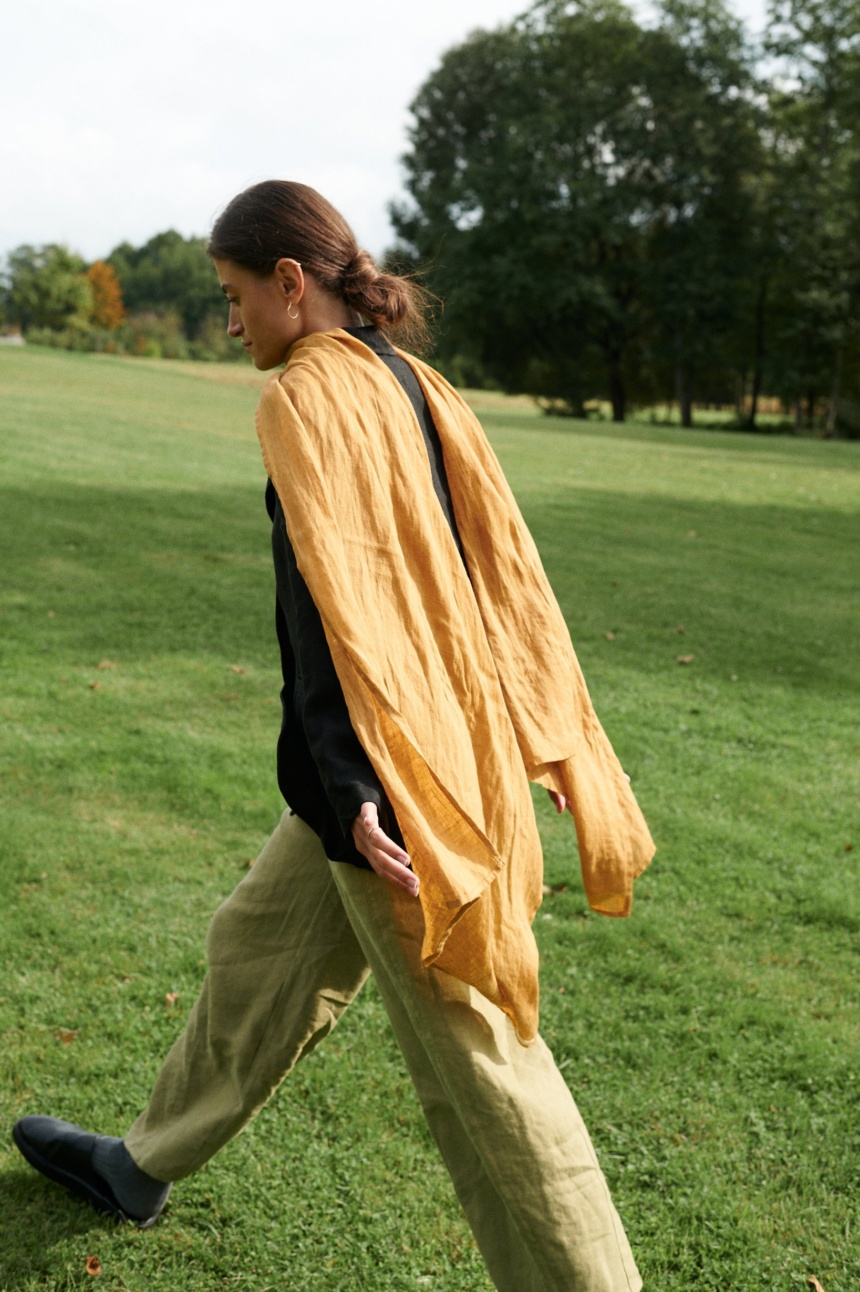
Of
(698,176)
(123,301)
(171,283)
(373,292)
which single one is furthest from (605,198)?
(123,301)

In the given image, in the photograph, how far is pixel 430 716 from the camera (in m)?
1.84

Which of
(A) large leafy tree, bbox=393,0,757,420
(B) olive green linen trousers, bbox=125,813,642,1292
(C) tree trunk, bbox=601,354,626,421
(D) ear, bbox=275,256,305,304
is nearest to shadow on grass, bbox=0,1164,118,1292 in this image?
(B) olive green linen trousers, bbox=125,813,642,1292

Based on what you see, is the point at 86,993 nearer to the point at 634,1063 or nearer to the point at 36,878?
the point at 36,878

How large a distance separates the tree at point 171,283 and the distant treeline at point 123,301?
3.5 inches

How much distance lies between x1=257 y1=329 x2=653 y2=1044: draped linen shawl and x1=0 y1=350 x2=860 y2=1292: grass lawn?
3.76ft

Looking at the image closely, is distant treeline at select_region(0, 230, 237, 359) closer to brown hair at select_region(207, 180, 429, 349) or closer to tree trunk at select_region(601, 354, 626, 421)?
tree trunk at select_region(601, 354, 626, 421)

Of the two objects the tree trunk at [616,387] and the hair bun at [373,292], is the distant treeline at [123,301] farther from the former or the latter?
the hair bun at [373,292]

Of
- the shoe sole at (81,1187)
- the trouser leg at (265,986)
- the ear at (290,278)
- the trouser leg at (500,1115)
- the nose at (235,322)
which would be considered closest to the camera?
the trouser leg at (500,1115)

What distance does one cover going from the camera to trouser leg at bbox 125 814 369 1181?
237cm

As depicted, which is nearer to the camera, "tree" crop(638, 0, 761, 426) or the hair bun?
the hair bun

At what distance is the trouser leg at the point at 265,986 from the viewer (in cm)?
237

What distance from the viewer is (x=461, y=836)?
5.98ft

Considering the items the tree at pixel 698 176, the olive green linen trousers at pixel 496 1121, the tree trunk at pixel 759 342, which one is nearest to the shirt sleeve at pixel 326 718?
the olive green linen trousers at pixel 496 1121

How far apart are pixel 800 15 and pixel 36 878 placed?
4676 centimetres
